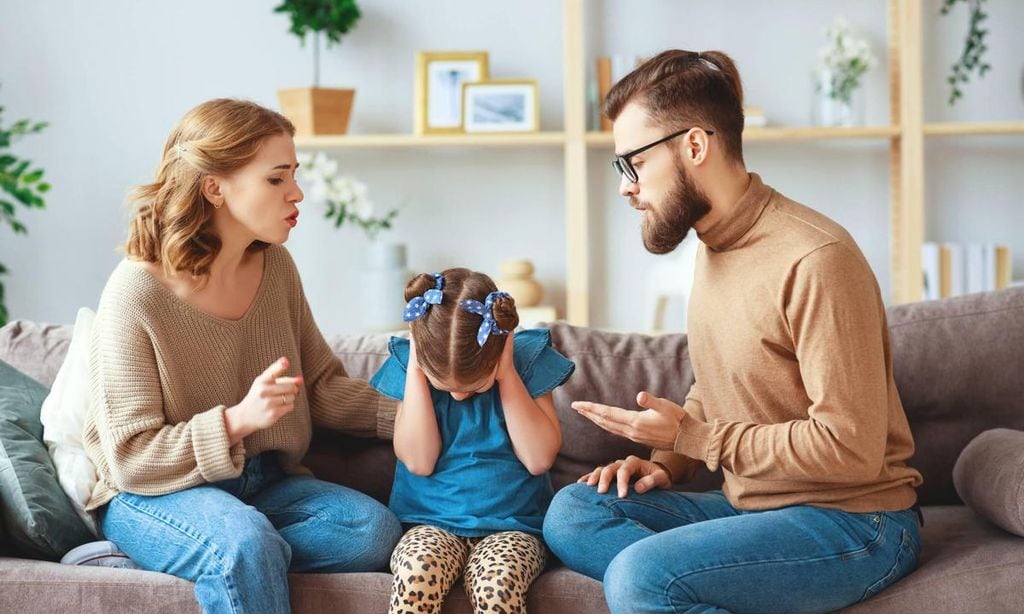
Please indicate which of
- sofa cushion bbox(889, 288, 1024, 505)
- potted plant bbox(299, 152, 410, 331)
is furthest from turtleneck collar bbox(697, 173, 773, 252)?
potted plant bbox(299, 152, 410, 331)

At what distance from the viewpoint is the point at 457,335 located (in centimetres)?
193

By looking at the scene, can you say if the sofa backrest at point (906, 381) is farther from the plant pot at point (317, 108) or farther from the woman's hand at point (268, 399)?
the plant pot at point (317, 108)

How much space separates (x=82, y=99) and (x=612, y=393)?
2.76 meters

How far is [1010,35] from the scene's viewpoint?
4145 mm

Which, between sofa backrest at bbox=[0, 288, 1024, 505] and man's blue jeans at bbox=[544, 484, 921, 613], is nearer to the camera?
man's blue jeans at bbox=[544, 484, 921, 613]

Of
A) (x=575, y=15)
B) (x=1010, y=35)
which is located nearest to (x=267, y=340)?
(x=575, y=15)

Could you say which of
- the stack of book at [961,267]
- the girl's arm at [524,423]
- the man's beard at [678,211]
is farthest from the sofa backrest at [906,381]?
the stack of book at [961,267]

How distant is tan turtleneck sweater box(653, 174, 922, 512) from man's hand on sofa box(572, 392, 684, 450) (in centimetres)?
3

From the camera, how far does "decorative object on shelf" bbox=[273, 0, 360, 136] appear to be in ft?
12.6

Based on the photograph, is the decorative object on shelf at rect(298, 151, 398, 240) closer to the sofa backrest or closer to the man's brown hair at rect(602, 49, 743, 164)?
the sofa backrest

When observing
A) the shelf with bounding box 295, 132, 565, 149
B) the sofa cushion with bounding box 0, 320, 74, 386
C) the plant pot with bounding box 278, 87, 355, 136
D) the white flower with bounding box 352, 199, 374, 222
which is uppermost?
the plant pot with bounding box 278, 87, 355, 136

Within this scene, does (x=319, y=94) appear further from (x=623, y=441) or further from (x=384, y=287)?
(x=623, y=441)

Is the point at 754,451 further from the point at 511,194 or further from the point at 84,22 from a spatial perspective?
the point at 84,22

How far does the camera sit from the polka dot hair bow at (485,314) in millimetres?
1911
